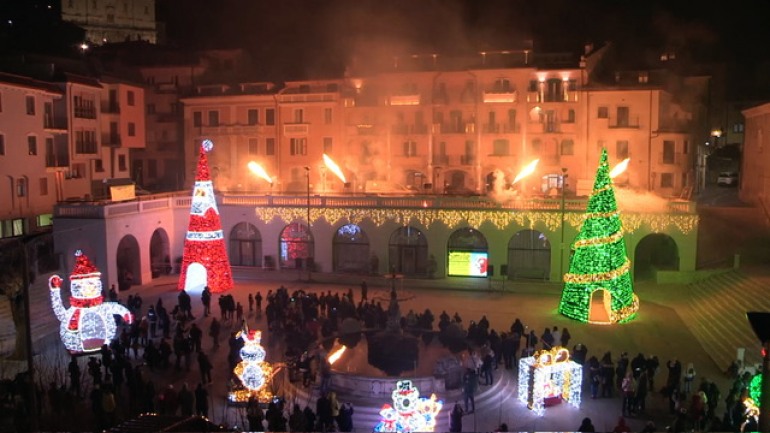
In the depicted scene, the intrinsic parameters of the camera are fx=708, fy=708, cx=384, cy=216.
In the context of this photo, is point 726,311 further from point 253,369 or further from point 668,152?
point 668,152

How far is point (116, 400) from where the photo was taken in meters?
20.6

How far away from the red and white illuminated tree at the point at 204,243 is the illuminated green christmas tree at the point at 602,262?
1669cm

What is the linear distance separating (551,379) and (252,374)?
852cm

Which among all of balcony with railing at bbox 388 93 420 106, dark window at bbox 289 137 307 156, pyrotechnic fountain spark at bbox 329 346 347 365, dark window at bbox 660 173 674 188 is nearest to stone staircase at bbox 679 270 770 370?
pyrotechnic fountain spark at bbox 329 346 347 365

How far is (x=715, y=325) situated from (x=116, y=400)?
2189cm

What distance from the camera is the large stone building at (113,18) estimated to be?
267 feet

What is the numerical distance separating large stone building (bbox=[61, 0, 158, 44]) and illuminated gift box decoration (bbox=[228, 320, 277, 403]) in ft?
225

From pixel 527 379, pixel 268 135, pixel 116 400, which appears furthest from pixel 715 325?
pixel 268 135

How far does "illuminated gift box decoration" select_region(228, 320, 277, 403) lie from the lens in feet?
66.0

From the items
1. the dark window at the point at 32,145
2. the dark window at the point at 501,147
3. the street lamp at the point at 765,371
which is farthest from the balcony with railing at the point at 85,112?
the street lamp at the point at 765,371

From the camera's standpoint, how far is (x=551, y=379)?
66.2ft

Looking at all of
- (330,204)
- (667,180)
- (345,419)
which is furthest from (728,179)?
(345,419)

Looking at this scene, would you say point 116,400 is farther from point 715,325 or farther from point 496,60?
point 496,60

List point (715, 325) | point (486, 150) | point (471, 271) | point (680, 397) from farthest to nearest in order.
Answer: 1. point (486, 150)
2. point (471, 271)
3. point (715, 325)
4. point (680, 397)
